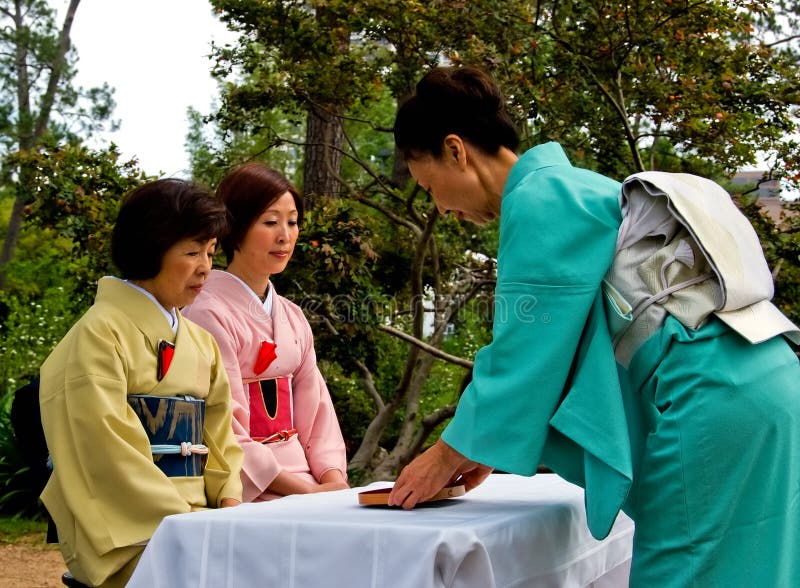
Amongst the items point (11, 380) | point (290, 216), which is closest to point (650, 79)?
point (290, 216)

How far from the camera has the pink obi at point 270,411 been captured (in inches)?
115

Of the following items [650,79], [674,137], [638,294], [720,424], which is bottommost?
[720,424]

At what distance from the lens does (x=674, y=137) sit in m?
5.95

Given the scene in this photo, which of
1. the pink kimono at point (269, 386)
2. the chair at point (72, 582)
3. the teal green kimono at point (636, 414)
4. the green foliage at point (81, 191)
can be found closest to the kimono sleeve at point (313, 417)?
the pink kimono at point (269, 386)

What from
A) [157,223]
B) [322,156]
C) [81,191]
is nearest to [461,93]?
[157,223]

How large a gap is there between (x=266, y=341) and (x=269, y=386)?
155mm

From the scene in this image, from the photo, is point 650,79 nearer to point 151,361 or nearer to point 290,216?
point 290,216

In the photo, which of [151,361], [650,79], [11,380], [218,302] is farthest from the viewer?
[11,380]

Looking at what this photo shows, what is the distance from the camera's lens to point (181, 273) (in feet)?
8.48

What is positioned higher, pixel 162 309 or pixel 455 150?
pixel 455 150

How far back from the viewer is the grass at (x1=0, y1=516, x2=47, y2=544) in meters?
5.96

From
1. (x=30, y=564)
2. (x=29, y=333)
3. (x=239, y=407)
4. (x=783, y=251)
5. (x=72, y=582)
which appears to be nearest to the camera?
(x=72, y=582)

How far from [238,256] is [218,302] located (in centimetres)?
20

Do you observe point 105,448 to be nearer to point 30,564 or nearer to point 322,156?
point 30,564
